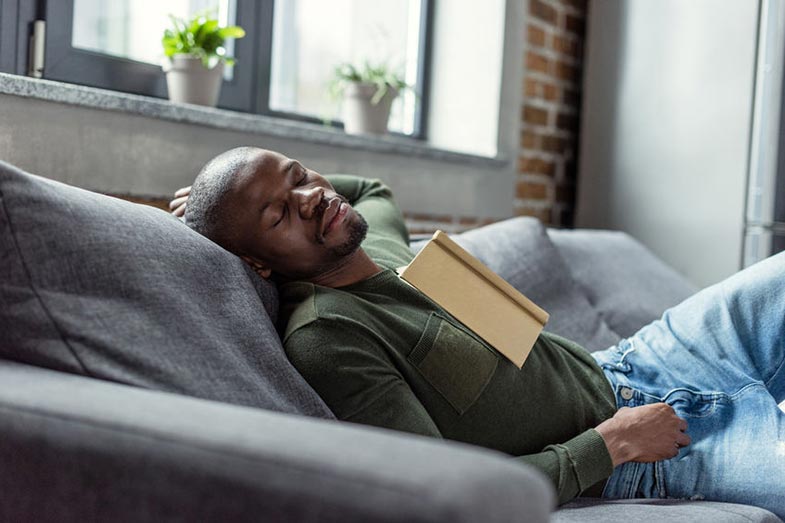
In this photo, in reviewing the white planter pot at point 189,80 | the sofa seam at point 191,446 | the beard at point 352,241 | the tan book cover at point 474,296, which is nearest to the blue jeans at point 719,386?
the tan book cover at point 474,296

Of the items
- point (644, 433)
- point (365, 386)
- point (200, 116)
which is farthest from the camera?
point (200, 116)

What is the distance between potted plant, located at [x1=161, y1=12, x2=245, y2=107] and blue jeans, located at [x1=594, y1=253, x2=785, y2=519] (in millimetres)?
1094

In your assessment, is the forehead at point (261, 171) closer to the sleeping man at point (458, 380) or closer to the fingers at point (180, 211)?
the sleeping man at point (458, 380)

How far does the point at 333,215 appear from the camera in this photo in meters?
1.46

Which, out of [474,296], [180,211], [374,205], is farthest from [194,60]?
[474,296]

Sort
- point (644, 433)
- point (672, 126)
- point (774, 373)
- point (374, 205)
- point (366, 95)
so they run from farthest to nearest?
point (672, 126), point (366, 95), point (374, 205), point (774, 373), point (644, 433)

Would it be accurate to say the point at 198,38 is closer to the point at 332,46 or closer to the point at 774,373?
the point at 332,46

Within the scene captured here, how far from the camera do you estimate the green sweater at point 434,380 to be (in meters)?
1.25

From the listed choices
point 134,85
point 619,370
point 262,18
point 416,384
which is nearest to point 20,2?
point 134,85

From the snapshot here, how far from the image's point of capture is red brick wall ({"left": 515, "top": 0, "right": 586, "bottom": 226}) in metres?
3.33

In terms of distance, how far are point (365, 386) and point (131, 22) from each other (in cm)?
145

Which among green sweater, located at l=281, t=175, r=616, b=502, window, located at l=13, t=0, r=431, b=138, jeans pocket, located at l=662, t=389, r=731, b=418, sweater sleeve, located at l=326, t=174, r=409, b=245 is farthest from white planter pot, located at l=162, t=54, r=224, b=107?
jeans pocket, located at l=662, t=389, r=731, b=418

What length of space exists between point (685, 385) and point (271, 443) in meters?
1.12

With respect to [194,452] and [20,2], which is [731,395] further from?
[20,2]
